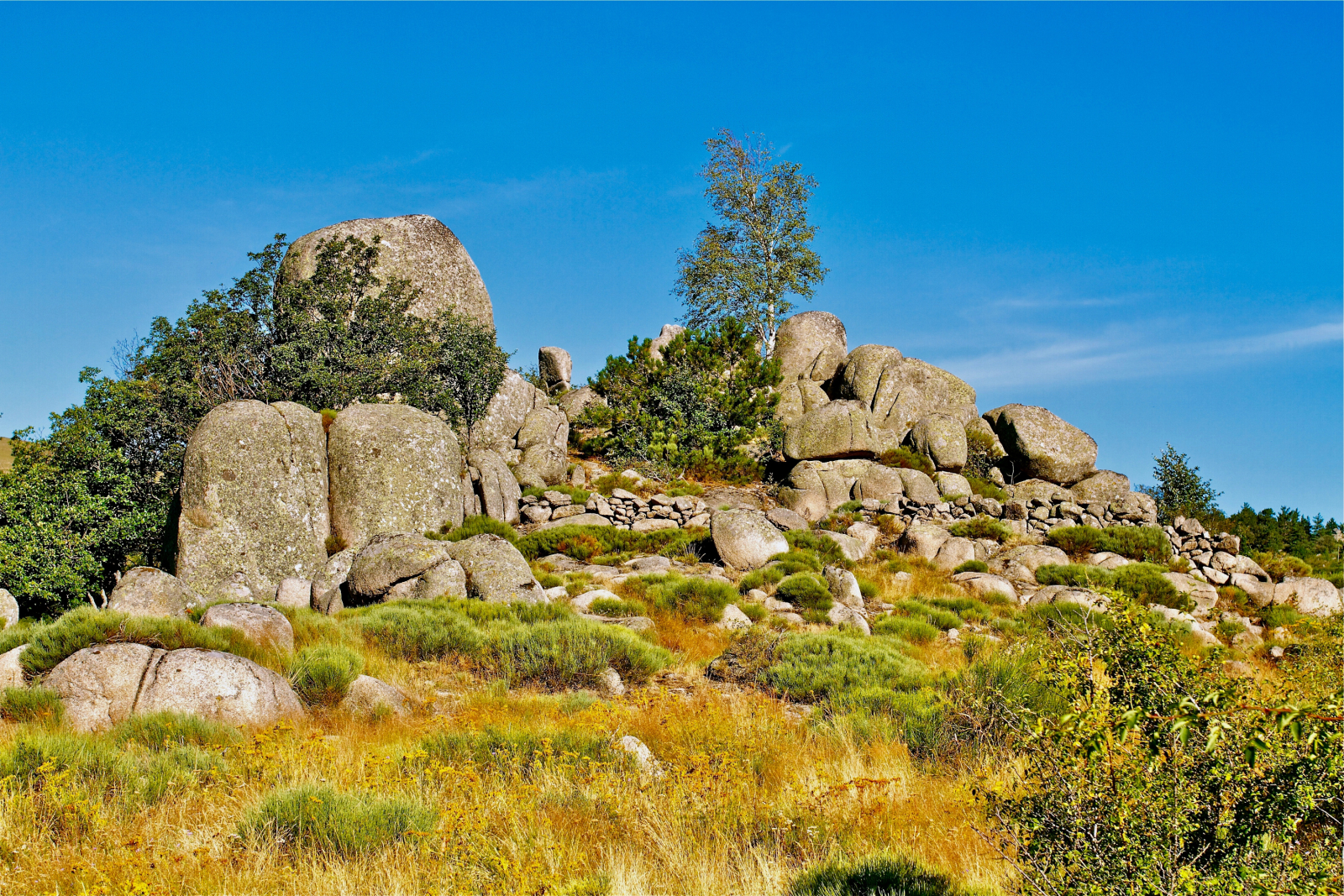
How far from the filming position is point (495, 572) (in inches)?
532

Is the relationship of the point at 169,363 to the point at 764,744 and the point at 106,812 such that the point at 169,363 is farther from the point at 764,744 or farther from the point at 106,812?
the point at 764,744

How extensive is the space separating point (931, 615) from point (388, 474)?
11.1 m

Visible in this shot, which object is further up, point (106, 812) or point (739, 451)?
point (739, 451)

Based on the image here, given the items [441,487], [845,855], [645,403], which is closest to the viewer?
[845,855]

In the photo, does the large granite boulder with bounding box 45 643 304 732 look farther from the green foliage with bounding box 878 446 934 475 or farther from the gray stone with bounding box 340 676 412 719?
the green foliage with bounding box 878 446 934 475

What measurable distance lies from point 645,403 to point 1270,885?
23.7 m

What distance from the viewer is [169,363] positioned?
19297 mm

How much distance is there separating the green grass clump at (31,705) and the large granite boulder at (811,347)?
26804 mm

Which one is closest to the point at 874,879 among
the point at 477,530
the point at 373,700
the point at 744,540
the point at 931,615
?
the point at 373,700

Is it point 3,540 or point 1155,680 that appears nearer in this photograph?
point 1155,680

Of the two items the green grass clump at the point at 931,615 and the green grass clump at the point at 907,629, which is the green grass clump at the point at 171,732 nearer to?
the green grass clump at the point at 907,629

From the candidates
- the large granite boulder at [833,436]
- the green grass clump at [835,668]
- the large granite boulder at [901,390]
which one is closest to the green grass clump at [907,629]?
the green grass clump at [835,668]

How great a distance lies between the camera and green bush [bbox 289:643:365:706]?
27.6ft

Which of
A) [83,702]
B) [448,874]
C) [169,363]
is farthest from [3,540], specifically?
[448,874]
